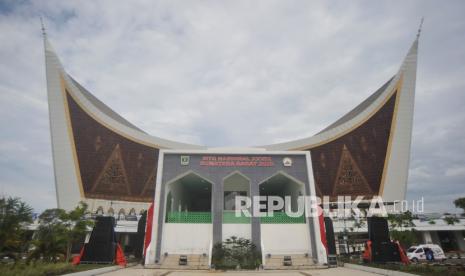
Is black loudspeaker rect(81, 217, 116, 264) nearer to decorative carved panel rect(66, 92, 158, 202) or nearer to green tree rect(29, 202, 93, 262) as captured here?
green tree rect(29, 202, 93, 262)

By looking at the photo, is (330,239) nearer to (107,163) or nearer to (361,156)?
(361,156)

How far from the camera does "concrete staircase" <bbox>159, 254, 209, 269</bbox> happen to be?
1390 centimetres

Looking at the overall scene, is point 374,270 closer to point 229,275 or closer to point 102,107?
point 229,275

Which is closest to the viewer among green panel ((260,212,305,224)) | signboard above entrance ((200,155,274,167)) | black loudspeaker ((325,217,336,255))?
black loudspeaker ((325,217,336,255))

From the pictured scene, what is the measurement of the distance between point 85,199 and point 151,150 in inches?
323

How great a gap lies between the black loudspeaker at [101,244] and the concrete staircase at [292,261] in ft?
22.5

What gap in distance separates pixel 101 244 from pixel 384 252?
12159 millimetres

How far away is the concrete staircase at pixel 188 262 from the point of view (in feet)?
45.6

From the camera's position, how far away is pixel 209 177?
16.4m

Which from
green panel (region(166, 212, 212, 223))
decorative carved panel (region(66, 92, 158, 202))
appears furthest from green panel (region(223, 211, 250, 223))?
decorative carved panel (region(66, 92, 158, 202))

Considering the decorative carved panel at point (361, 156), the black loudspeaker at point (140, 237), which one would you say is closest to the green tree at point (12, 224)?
the black loudspeaker at point (140, 237)

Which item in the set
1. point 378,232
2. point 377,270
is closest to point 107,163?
point 378,232

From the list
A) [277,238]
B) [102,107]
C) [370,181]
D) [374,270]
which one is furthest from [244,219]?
[102,107]

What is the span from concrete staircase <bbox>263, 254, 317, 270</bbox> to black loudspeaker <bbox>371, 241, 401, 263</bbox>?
8.48ft
